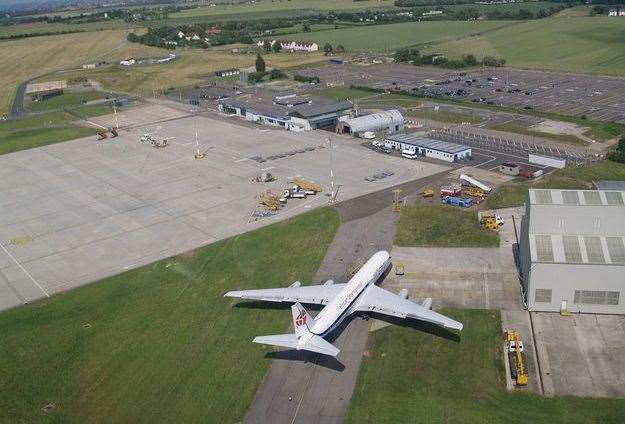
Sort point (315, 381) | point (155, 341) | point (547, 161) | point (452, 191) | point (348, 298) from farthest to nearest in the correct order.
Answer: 1. point (547, 161)
2. point (452, 191)
3. point (155, 341)
4. point (348, 298)
5. point (315, 381)

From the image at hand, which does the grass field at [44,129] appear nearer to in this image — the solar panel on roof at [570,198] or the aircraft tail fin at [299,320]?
the aircraft tail fin at [299,320]

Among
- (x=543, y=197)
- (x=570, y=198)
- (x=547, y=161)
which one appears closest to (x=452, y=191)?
(x=543, y=197)

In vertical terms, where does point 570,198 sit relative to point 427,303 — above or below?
above

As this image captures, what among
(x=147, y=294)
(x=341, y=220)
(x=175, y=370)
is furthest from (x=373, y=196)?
(x=175, y=370)

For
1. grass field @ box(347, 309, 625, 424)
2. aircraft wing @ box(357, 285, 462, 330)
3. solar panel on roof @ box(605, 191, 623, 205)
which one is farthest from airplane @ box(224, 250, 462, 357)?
solar panel on roof @ box(605, 191, 623, 205)

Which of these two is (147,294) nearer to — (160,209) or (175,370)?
(175,370)

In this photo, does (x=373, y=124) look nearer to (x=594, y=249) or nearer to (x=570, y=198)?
(x=570, y=198)

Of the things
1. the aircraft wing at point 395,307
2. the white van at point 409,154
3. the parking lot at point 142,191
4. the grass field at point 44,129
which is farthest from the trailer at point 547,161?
the grass field at point 44,129

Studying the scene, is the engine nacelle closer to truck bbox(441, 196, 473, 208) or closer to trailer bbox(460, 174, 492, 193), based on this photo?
truck bbox(441, 196, 473, 208)
